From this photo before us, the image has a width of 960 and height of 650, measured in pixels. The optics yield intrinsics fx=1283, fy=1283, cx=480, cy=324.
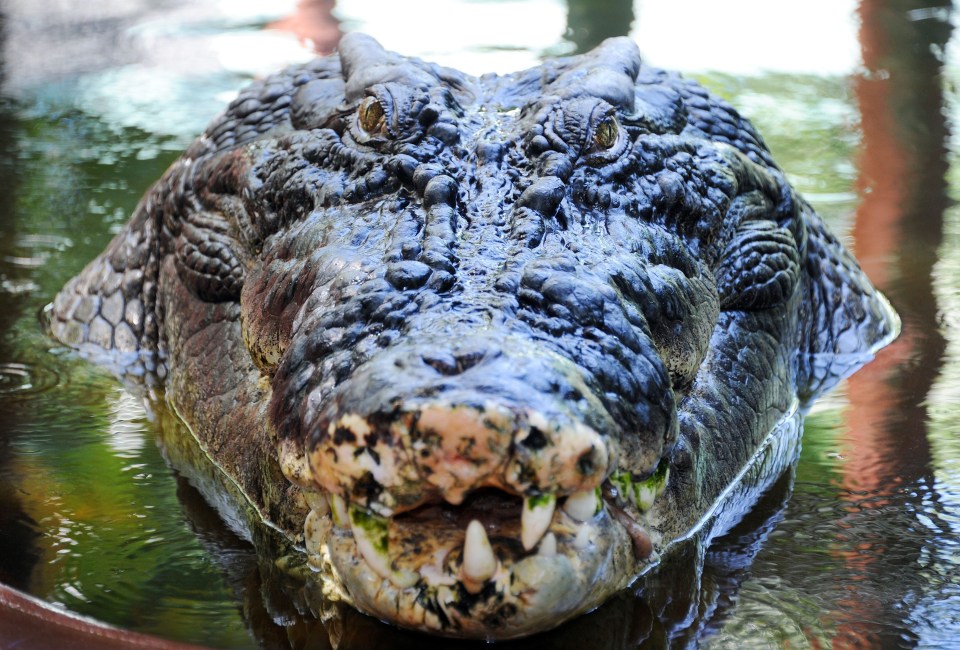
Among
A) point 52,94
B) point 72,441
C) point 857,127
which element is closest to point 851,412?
point 72,441

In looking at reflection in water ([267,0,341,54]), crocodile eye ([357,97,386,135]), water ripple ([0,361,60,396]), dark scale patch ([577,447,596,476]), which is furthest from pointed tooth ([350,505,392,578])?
reflection in water ([267,0,341,54])

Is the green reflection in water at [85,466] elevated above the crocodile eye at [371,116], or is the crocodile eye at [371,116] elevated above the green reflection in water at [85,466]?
the crocodile eye at [371,116]

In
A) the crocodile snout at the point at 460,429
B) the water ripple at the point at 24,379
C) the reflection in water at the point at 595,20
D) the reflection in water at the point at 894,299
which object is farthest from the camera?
the reflection in water at the point at 595,20

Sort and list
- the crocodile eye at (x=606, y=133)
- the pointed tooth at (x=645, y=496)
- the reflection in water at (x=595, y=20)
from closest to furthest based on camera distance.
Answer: the pointed tooth at (x=645, y=496), the crocodile eye at (x=606, y=133), the reflection in water at (x=595, y=20)

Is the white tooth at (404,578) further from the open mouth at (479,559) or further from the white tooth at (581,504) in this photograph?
the white tooth at (581,504)

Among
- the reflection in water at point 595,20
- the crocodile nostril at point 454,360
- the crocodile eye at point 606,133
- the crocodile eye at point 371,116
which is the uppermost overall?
the crocodile eye at point 371,116

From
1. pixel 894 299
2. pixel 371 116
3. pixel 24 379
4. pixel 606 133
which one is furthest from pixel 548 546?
pixel 894 299

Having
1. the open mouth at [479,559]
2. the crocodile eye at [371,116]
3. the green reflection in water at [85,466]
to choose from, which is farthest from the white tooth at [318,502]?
the crocodile eye at [371,116]

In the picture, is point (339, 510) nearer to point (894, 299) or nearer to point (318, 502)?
point (318, 502)
